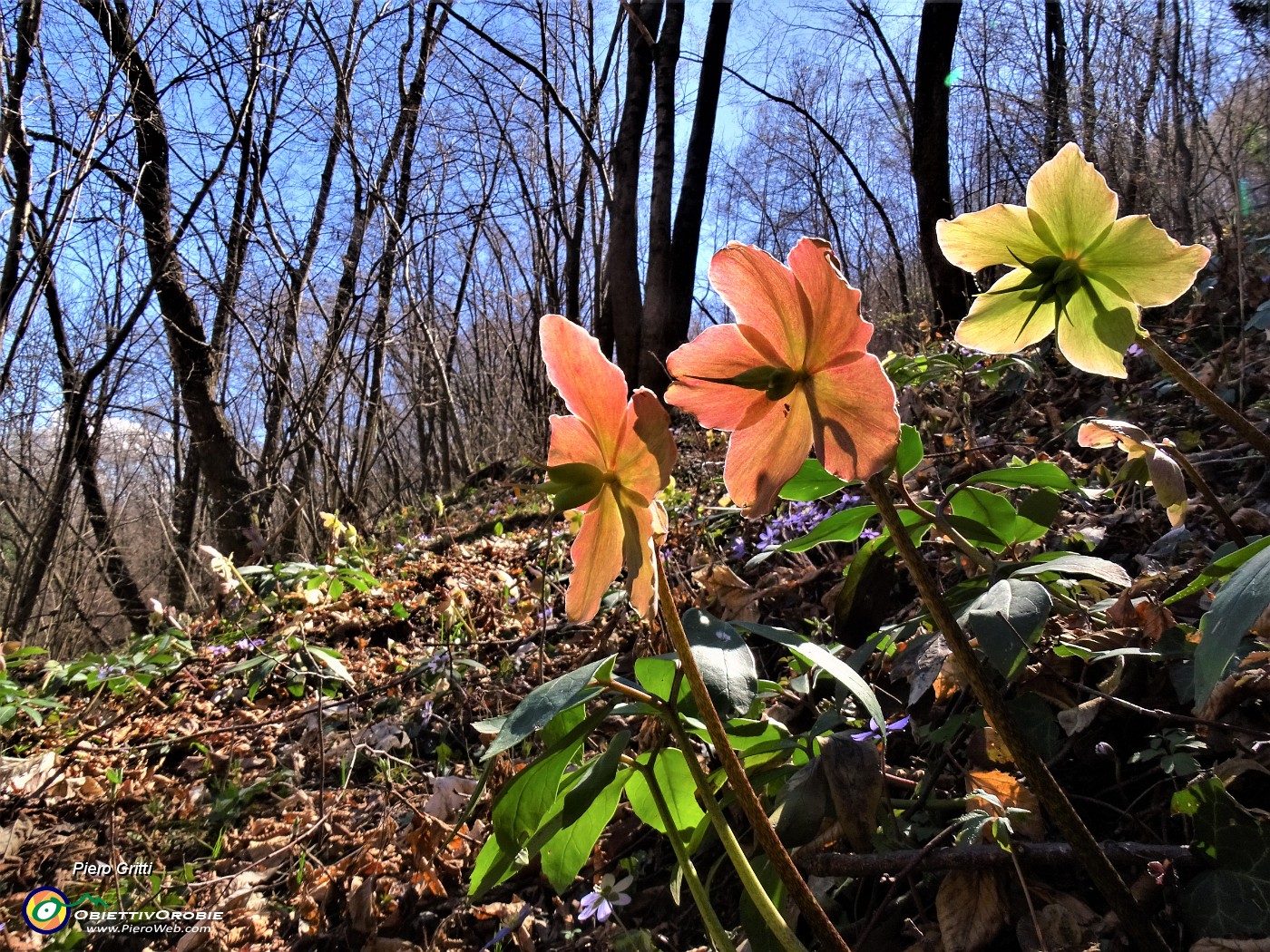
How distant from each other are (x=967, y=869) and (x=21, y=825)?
7.28 ft

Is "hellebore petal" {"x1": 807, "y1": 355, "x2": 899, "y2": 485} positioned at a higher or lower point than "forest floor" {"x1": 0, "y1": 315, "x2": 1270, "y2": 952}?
higher

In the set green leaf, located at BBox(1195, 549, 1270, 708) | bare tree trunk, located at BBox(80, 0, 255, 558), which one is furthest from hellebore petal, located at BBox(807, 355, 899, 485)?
bare tree trunk, located at BBox(80, 0, 255, 558)

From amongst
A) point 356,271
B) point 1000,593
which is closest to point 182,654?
point 1000,593

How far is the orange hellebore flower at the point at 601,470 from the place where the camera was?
1.82 ft

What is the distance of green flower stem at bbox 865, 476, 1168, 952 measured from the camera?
52 centimetres

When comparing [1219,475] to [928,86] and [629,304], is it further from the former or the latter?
[629,304]

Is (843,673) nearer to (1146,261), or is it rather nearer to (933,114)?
(1146,261)

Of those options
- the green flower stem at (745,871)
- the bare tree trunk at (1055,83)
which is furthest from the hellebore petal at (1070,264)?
the bare tree trunk at (1055,83)

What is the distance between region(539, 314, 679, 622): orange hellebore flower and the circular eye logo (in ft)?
5.14

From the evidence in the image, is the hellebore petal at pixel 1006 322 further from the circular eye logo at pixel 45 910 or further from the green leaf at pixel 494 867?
the circular eye logo at pixel 45 910

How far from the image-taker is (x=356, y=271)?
569cm

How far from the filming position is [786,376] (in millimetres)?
536

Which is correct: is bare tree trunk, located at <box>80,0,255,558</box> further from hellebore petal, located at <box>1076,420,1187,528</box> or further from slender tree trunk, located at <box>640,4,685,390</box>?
hellebore petal, located at <box>1076,420,1187,528</box>

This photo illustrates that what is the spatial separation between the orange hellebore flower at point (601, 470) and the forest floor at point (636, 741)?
1.06ft
